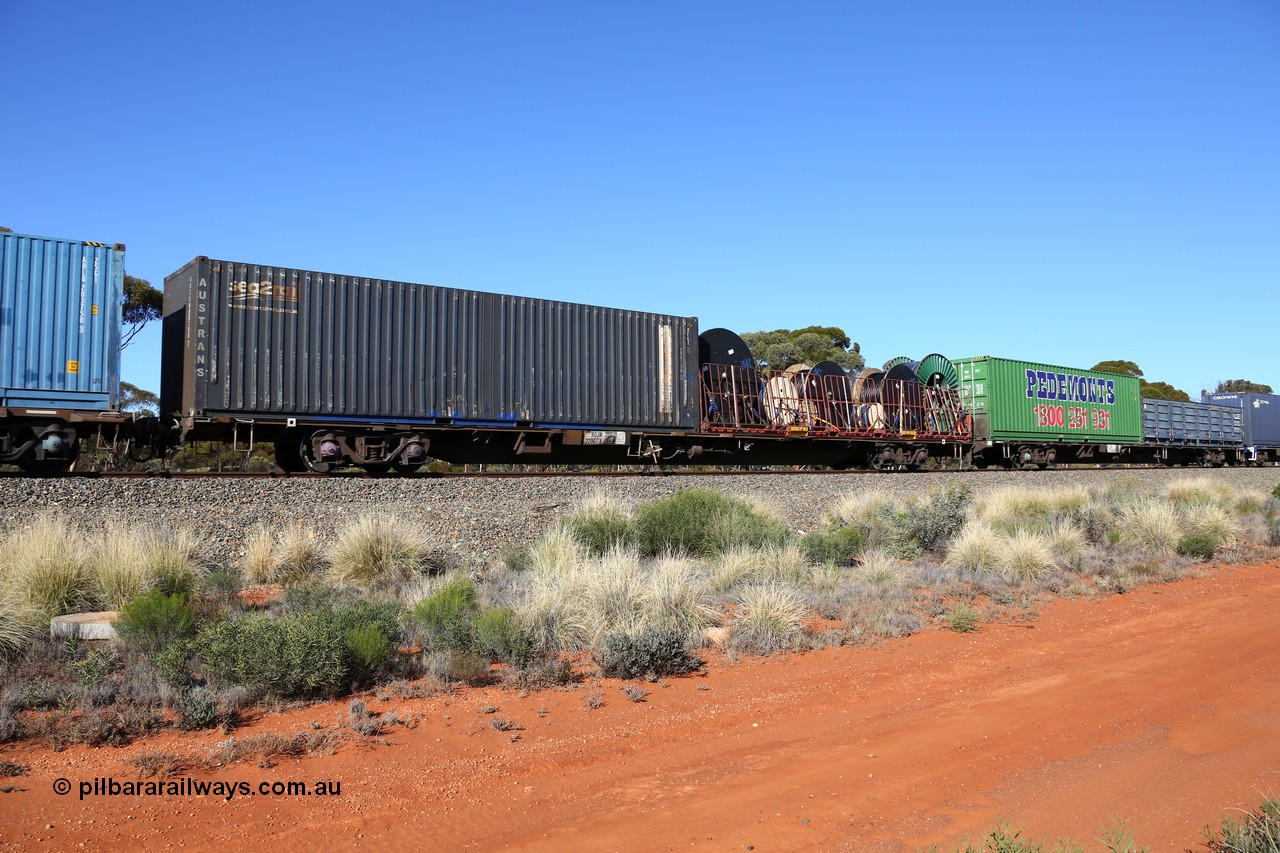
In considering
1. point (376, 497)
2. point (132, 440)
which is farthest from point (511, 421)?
point (132, 440)

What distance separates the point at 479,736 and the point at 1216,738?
4787 mm

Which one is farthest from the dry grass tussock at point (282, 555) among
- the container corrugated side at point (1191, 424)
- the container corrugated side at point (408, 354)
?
the container corrugated side at point (1191, 424)

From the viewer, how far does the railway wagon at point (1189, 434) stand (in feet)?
113

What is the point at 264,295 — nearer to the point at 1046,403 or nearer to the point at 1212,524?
the point at 1212,524

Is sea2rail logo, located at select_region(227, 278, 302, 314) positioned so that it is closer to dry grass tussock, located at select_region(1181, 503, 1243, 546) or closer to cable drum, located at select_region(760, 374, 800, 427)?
cable drum, located at select_region(760, 374, 800, 427)

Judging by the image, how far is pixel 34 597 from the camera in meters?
7.95

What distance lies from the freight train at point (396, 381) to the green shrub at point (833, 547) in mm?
6617

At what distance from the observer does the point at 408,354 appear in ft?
52.4

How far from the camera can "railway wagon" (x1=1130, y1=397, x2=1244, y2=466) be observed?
34594mm

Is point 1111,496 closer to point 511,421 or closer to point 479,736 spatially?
point 511,421

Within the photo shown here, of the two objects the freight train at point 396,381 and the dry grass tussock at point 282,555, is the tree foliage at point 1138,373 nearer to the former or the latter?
the freight train at point 396,381

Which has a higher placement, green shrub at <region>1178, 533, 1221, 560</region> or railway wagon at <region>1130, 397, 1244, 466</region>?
railway wagon at <region>1130, 397, 1244, 466</region>

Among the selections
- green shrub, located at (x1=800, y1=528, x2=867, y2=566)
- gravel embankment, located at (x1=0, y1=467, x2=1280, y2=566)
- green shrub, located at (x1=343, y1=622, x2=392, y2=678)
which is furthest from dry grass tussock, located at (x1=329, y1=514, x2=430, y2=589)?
green shrub, located at (x1=800, y1=528, x2=867, y2=566)

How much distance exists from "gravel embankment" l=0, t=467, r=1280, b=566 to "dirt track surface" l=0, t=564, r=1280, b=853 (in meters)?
5.52
